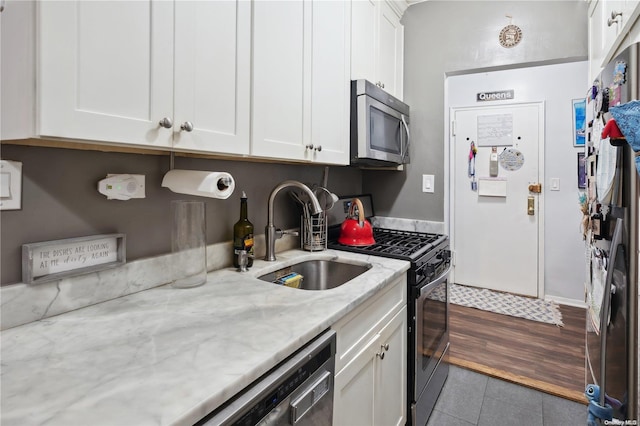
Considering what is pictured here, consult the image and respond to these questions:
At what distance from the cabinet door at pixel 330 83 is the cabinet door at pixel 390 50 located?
433mm

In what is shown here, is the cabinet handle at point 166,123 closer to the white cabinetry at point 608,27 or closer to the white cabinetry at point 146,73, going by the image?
the white cabinetry at point 146,73

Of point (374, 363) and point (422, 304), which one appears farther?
point (422, 304)

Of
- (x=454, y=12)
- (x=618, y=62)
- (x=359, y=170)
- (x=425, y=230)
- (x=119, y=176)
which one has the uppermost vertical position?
(x=454, y=12)

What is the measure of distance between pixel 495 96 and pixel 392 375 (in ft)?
Result: 10.3

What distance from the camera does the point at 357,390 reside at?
1227 mm

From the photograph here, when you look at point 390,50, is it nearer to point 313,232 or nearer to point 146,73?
point 313,232

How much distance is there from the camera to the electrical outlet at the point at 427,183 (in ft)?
7.87

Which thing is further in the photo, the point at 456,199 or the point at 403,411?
the point at 456,199

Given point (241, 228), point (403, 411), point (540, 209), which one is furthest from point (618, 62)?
point (540, 209)

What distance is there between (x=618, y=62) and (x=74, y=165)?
1.83 m

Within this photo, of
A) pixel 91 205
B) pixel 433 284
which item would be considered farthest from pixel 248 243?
pixel 433 284

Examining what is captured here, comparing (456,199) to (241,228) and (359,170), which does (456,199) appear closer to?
(359,170)

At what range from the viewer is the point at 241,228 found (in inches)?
57.3

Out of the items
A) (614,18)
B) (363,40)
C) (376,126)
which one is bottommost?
(376,126)
